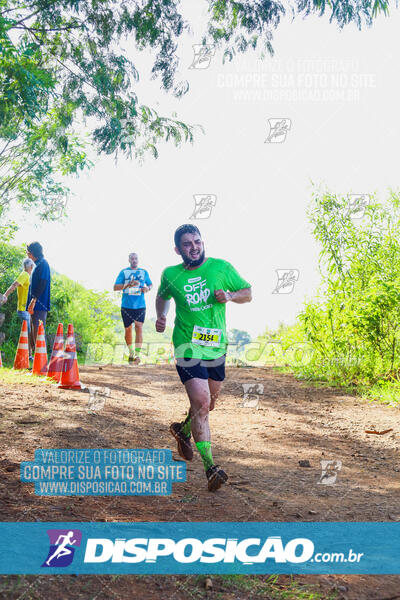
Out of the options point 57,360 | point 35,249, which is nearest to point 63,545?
point 57,360

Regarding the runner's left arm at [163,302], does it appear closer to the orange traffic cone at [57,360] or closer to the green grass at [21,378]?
the green grass at [21,378]

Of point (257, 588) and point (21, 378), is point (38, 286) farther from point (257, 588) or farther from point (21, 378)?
point (257, 588)

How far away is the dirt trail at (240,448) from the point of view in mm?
4047

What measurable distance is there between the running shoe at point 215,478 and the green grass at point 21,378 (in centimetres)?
493

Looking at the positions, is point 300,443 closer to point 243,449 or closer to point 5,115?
point 243,449

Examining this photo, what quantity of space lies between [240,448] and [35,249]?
207 inches

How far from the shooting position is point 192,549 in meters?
3.45

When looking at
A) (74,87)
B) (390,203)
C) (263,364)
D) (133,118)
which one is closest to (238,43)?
(133,118)

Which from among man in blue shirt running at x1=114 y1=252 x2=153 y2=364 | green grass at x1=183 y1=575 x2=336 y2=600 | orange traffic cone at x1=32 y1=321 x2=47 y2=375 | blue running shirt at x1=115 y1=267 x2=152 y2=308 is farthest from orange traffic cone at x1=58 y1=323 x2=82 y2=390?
green grass at x1=183 y1=575 x2=336 y2=600

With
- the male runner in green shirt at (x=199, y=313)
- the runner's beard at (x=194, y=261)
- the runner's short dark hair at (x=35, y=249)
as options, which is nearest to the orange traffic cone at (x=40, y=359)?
the runner's short dark hair at (x=35, y=249)

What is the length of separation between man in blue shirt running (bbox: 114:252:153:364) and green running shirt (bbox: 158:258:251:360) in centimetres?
749

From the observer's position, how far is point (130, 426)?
6852 mm

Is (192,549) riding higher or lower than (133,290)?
lower

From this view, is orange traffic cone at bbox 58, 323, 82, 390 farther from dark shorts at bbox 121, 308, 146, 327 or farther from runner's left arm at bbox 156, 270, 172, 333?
runner's left arm at bbox 156, 270, 172, 333
